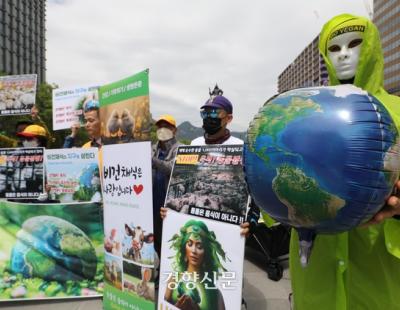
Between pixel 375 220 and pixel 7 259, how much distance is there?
3.59 meters

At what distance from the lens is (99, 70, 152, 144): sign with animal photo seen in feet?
8.06

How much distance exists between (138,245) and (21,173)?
6.38 ft

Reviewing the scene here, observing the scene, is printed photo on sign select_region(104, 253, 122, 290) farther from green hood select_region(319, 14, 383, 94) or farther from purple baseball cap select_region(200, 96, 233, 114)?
green hood select_region(319, 14, 383, 94)

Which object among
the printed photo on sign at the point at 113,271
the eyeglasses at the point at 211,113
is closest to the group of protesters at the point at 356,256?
the eyeglasses at the point at 211,113

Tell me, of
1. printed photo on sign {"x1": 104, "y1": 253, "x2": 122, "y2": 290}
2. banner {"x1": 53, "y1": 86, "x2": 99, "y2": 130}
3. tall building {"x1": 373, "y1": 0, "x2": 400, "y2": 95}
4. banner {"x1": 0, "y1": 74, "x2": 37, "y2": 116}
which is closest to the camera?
printed photo on sign {"x1": 104, "y1": 253, "x2": 122, "y2": 290}

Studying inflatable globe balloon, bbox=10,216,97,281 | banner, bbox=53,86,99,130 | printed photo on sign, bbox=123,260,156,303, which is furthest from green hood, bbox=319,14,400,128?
banner, bbox=53,86,99,130

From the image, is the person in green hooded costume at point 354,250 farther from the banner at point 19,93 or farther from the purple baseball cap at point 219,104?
the banner at point 19,93

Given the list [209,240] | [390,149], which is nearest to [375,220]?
[390,149]

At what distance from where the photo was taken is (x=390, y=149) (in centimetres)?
103

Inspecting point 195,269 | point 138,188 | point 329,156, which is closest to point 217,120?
point 138,188

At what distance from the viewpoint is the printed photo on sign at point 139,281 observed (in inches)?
102

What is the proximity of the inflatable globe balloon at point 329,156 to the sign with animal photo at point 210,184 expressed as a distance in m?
1.21

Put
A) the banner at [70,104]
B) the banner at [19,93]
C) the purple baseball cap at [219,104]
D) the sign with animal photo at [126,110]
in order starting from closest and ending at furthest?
1. the sign with animal photo at [126,110]
2. the purple baseball cap at [219,104]
3. the banner at [70,104]
4. the banner at [19,93]

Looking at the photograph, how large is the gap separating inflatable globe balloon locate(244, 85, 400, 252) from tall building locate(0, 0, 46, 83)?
149 ft
